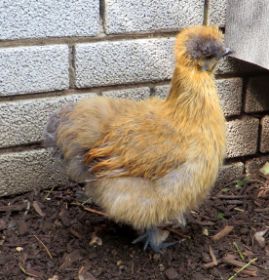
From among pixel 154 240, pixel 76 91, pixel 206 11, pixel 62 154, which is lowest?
pixel 154 240

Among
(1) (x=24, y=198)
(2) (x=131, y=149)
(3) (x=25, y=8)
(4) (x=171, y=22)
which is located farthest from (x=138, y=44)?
(1) (x=24, y=198)

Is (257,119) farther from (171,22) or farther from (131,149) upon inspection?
(131,149)

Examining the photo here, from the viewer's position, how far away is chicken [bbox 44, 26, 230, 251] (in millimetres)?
3064

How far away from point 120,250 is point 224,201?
3.31ft

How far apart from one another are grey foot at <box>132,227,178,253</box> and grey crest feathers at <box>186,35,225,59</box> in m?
1.10

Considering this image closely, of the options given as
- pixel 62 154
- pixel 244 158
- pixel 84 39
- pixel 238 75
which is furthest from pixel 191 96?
pixel 244 158

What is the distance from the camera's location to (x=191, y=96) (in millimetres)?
3111

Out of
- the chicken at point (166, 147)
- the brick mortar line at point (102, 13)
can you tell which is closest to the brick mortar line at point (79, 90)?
the brick mortar line at point (102, 13)

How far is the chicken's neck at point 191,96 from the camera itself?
310 centimetres

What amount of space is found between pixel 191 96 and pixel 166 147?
32 centimetres

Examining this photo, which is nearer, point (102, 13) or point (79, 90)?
point (102, 13)

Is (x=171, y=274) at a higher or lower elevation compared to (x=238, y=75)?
lower

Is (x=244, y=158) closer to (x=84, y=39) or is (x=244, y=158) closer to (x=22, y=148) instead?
Answer: (x=84, y=39)

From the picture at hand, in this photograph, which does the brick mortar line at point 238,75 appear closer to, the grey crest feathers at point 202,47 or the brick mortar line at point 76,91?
the brick mortar line at point 76,91
